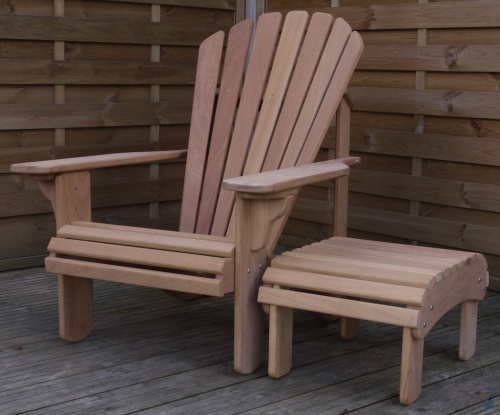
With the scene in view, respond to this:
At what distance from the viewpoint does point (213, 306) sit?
12.1 ft

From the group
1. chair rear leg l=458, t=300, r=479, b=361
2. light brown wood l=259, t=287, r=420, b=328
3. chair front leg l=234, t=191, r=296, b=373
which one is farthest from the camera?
chair rear leg l=458, t=300, r=479, b=361

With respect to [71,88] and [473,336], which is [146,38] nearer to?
[71,88]

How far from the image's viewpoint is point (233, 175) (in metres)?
3.47

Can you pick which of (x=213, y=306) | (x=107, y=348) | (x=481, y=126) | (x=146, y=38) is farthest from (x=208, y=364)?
(x=146, y=38)

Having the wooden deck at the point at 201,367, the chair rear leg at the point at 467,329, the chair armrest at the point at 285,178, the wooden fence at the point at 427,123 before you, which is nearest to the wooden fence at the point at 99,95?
the wooden deck at the point at 201,367

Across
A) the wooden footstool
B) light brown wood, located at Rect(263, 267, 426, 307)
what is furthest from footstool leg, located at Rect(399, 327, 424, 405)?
light brown wood, located at Rect(263, 267, 426, 307)

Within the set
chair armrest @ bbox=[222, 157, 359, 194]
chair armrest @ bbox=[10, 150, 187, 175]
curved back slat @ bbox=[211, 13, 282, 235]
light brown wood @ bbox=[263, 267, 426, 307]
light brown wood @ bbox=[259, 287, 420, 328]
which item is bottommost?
light brown wood @ bbox=[259, 287, 420, 328]

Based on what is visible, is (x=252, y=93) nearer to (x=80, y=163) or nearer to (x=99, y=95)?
(x=80, y=163)

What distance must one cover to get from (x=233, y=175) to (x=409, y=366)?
117 cm

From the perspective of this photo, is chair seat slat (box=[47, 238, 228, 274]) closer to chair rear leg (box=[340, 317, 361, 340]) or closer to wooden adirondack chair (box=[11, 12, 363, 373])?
wooden adirondack chair (box=[11, 12, 363, 373])

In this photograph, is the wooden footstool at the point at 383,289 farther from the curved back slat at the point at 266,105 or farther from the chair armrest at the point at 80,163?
the chair armrest at the point at 80,163

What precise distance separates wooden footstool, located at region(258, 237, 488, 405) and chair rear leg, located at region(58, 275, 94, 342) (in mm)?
762

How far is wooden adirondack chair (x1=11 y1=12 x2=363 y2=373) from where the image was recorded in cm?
280

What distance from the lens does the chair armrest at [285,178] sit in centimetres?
262
